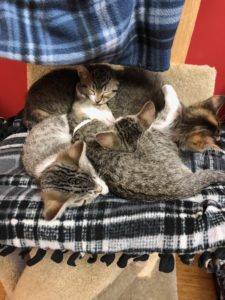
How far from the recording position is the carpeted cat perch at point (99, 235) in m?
0.81

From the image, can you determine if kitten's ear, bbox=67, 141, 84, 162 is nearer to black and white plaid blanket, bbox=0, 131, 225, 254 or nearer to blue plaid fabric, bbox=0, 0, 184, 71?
black and white plaid blanket, bbox=0, 131, 225, 254

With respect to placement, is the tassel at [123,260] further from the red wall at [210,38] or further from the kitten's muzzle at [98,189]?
the red wall at [210,38]

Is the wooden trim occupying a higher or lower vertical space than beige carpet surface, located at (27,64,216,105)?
higher

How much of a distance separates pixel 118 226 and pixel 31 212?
0.23m

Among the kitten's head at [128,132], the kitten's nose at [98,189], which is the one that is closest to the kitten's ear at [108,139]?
the kitten's head at [128,132]

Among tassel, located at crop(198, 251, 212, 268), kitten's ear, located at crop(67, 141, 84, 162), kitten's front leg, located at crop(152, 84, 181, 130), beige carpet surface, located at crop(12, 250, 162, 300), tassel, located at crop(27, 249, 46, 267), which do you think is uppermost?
kitten's front leg, located at crop(152, 84, 181, 130)

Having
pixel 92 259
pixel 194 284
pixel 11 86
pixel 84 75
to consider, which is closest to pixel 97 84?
pixel 84 75

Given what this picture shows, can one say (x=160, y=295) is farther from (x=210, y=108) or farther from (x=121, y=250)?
(x=210, y=108)

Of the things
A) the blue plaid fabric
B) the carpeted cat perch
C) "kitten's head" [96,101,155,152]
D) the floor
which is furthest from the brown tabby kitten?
the floor

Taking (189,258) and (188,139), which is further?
(188,139)

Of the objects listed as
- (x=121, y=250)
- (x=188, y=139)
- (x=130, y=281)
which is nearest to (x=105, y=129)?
(x=188, y=139)

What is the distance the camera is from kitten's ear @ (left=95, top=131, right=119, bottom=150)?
0.93 metres

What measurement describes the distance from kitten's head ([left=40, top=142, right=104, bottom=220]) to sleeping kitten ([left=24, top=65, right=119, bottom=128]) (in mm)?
199

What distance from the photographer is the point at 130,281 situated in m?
1.21
